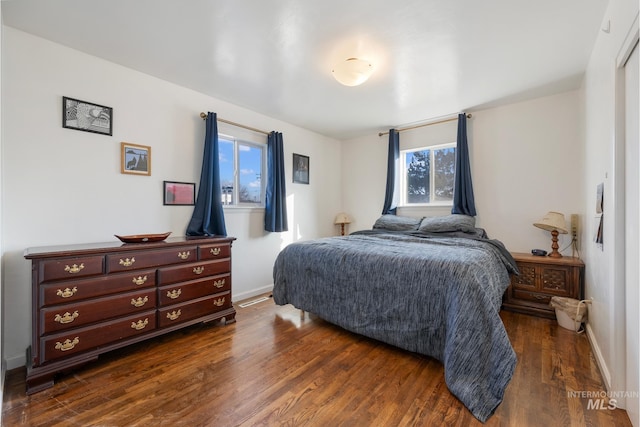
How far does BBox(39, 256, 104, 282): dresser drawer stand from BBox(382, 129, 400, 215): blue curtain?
3429 mm

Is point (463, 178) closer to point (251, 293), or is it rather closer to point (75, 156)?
point (251, 293)

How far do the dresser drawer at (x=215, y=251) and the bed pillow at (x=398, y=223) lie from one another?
83.9 inches

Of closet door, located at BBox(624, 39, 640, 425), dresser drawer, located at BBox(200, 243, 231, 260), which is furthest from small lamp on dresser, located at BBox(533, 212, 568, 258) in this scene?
dresser drawer, located at BBox(200, 243, 231, 260)

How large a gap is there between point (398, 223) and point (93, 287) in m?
3.27

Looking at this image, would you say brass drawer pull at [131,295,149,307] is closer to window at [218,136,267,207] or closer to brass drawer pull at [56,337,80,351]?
brass drawer pull at [56,337,80,351]

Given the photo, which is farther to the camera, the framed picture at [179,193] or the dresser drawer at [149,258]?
the framed picture at [179,193]

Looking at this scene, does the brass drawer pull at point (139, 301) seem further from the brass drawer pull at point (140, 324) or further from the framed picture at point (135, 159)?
the framed picture at point (135, 159)

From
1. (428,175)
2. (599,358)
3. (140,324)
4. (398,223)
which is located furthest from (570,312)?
(140,324)

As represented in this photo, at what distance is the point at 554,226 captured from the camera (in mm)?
2818

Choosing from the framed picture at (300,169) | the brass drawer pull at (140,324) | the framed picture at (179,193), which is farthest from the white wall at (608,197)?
the framed picture at (179,193)

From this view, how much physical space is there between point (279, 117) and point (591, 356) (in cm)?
387

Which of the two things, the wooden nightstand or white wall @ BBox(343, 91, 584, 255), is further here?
white wall @ BBox(343, 91, 584, 255)

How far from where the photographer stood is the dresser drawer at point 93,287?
1.70 m

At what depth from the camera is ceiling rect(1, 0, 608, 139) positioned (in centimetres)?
174
